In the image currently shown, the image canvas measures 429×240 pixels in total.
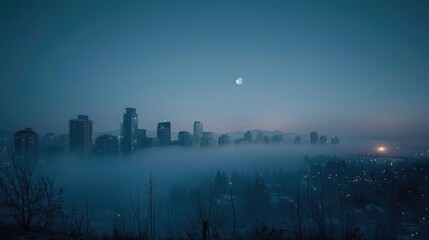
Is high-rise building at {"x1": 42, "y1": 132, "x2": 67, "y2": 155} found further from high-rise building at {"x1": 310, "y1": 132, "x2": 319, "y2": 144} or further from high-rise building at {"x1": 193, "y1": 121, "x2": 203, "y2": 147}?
high-rise building at {"x1": 310, "y1": 132, "x2": 319, "y2": 144}

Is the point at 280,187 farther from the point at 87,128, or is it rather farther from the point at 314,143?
the point at 314,143

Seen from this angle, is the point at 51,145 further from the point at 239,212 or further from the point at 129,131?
the point at 239,212

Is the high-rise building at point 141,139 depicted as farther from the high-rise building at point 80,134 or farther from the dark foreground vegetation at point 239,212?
the dark foreground vegetation at point 239,212

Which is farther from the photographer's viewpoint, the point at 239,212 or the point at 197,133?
the point at 197,133

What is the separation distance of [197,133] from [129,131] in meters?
34.8

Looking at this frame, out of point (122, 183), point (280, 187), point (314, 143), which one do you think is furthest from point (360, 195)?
point (314, 143)

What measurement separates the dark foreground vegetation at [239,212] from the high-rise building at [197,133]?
137 ft

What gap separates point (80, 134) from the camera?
216 ft

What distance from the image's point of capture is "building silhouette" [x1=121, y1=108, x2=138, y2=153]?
259 feet

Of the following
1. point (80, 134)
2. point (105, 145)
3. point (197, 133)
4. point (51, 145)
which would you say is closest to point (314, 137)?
point (197, 133)

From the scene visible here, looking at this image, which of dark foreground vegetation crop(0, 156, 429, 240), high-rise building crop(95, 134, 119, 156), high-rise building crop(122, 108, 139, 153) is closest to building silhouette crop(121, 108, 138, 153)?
high-rise building crop(122, 108, 139, 153)

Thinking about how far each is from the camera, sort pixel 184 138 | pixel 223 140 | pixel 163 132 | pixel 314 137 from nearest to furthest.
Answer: pixel 163 132, pixel 184 138, pixel 223 140, pixel 314 137

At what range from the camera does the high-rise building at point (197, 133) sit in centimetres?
10308

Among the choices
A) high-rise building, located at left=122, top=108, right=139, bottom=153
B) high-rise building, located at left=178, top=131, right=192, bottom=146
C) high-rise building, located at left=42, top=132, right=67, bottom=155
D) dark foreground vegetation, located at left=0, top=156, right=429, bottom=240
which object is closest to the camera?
dark foreground vegetation, located at left=0, top=156, right=429, bottom=240
